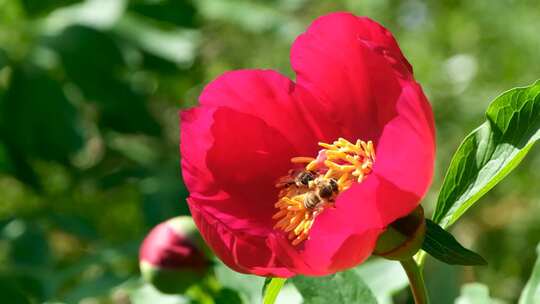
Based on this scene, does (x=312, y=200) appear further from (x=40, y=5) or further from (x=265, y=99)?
(x=40, y=5)

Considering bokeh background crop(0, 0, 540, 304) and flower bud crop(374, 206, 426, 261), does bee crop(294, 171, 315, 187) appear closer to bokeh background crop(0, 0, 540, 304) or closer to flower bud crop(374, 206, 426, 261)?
flower bud crop(374, 206, 426, 261)

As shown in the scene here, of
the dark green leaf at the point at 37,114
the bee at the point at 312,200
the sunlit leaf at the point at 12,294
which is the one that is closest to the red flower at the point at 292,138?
the bee at the point at 312,200

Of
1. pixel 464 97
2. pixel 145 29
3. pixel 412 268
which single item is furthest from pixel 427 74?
pixel 412 268

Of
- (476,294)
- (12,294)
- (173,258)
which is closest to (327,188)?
(476,294)

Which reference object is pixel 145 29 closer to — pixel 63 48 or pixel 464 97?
pixel 63 48

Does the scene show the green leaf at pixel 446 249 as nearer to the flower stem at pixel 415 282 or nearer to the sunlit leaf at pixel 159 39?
the flower stem at pixel 415 282

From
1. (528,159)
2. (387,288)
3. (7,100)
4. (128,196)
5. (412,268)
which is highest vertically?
(412,268)
